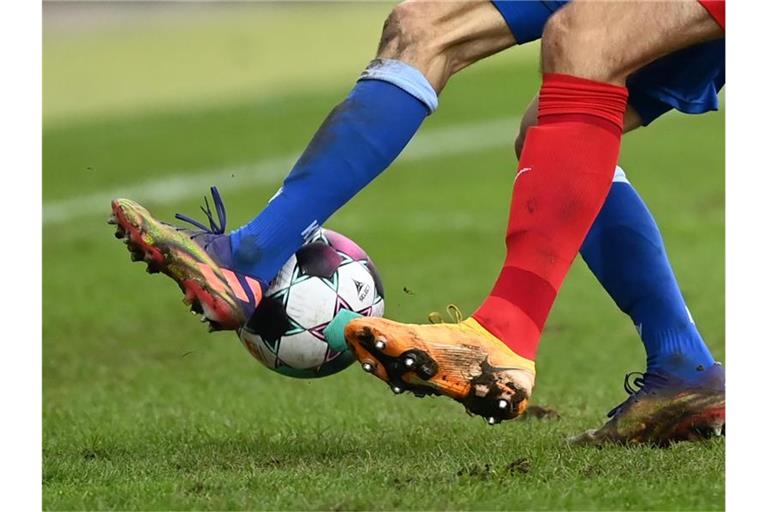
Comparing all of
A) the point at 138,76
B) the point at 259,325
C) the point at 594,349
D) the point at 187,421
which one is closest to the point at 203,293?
the point at 259,325

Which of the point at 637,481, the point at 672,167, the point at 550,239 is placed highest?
the point at 672,167

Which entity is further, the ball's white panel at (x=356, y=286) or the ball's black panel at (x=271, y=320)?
the ball's white panel at (x=356, y=286)

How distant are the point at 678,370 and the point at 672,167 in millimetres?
11108

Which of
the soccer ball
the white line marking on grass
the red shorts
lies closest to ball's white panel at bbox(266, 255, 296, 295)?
the soccer ball

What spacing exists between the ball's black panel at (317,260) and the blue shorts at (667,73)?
31.6 inches

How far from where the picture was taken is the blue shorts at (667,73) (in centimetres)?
393

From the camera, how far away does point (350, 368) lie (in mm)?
6680

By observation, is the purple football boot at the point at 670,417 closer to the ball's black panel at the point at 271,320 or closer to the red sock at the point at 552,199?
the red sock at the point at 552,199

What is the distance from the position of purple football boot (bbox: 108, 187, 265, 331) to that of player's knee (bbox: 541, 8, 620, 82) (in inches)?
39.1

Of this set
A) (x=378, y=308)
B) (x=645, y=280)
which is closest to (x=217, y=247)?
(x=378, y=308)

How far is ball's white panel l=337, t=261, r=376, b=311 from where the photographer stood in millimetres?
4109

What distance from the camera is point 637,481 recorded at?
137 inches

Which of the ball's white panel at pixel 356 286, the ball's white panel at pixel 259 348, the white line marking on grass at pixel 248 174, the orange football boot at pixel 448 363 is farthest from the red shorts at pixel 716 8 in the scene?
the white line marking on grass at pixel 248 174
